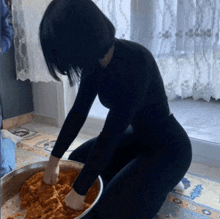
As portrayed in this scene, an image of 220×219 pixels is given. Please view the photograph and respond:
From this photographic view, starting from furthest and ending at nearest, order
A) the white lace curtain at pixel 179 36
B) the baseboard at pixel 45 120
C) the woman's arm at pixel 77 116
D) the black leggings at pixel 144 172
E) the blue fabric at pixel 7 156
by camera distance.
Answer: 1. the baseboard at pixel 45 120
2. the blue fabric at pixel 7 156
3. the white lace curtain at pixel 179 36
4. the woman's arm at pixel 77 116
5. the black leggings at pixel 144 172

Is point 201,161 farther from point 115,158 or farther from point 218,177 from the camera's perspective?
point 115,158

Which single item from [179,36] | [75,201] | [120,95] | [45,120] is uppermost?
[179,36]

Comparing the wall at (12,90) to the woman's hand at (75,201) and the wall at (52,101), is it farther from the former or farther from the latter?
the woman's hand at (75,201)

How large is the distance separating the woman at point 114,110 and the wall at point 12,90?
1135mm

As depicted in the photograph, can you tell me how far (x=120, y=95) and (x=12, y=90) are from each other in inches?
55.6

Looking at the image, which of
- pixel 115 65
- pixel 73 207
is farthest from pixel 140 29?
pixel 73 207

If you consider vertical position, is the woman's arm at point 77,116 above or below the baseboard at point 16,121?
above

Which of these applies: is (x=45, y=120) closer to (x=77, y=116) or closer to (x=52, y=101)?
(x=52, y=101)

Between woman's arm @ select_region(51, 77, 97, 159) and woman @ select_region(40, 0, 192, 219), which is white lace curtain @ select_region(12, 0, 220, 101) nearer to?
woman @ select_region(40, 0, 192, 219)

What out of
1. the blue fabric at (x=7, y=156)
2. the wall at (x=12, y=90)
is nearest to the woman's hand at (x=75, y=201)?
the blue fabric at (x=7, y=156)

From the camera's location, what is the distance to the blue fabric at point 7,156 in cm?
119

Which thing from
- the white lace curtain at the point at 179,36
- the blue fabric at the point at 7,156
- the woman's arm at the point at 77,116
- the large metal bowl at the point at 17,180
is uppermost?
the white lace curtain at the point at 179,36

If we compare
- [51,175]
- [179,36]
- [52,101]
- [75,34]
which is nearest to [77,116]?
[51,175]

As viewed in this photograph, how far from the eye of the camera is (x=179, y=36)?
1135 millimetres
